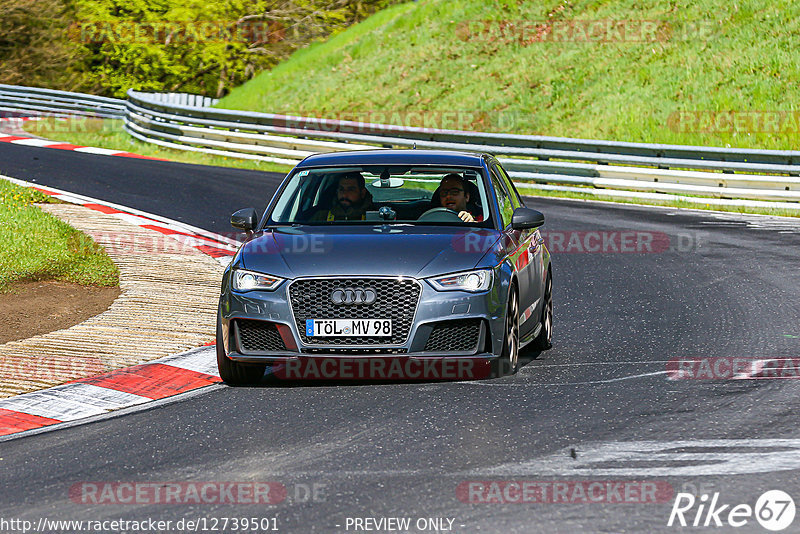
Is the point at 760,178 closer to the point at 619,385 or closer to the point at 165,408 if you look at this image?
the point at 619,385

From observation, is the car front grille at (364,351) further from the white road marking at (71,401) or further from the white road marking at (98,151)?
the white road marking at (98,151)

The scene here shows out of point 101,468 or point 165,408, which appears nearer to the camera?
point 101,468

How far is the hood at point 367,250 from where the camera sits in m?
7.96

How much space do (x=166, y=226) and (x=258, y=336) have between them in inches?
359

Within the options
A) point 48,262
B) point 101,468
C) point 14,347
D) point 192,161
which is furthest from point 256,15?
point 101,468

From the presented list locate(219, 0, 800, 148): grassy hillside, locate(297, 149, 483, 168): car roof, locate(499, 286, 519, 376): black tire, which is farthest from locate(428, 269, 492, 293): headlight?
locate(219, 0, 800, 148): grassy hillside

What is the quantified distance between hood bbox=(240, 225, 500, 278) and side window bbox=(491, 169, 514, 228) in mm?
536

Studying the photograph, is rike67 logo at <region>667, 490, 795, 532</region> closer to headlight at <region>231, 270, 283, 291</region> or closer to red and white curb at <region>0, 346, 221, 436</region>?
headlight at <region>231, 270, 283, 291</region>

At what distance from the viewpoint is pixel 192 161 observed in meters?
28.6

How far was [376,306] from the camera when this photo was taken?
25.8ft

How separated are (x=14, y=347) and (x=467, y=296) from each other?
385cm

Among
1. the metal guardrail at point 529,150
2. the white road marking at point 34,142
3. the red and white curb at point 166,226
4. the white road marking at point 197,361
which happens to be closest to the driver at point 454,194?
the white road marking at point 197,361

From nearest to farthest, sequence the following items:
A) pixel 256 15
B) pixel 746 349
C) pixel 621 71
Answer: pixel 746 349
pixel 621 71
pixel 256 15

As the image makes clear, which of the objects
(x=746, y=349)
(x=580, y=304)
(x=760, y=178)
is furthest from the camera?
(x=760, y=178)
